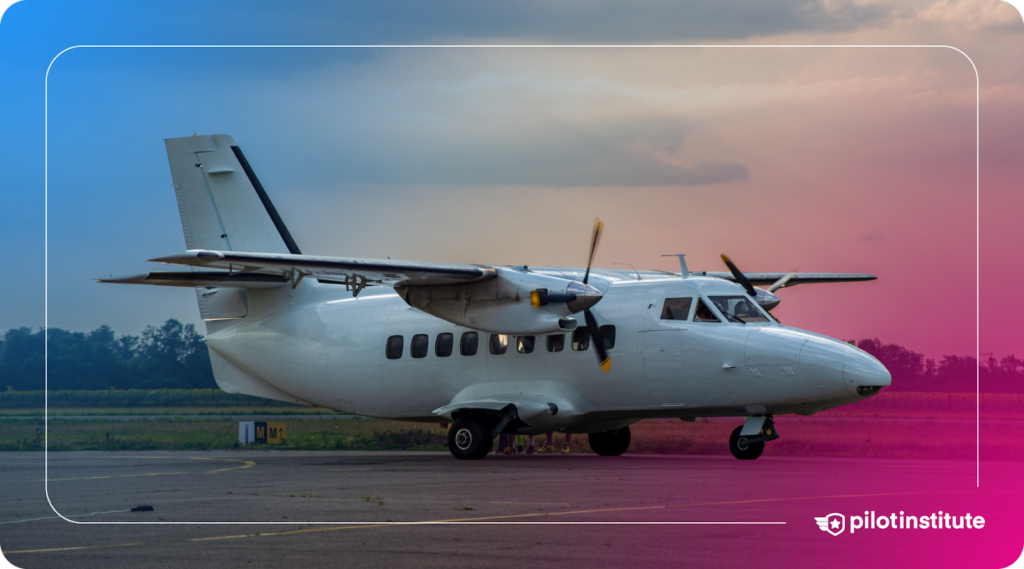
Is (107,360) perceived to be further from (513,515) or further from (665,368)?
(513,515)

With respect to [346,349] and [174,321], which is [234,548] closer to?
[346,349]

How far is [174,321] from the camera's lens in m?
38.4

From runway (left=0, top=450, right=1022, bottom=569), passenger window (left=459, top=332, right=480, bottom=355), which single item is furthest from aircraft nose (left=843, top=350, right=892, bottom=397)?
passenger window (left=459, top=332, right=480, bottom=355)

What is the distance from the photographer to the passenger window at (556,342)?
19484 mm

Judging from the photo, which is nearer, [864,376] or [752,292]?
[864,376]

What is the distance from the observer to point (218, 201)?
24031 mm

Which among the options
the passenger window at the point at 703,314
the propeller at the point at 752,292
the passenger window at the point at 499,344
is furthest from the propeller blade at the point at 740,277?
the passenger window at the point at 499,344

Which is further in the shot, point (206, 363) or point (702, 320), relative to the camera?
point (206, 363)

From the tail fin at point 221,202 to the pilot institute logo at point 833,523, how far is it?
1767 centimetres

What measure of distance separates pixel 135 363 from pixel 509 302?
2070 cm

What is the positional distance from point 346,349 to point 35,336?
35.7 feet

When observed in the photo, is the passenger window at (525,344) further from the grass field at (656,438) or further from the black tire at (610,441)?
the grass field at (656,438)

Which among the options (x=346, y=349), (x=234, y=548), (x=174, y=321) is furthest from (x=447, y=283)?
(x=174, y=321)

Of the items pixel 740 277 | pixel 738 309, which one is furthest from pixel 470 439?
pixel 740 277
